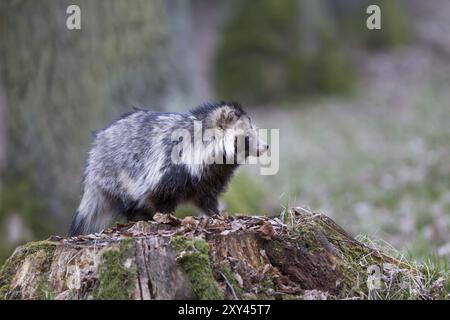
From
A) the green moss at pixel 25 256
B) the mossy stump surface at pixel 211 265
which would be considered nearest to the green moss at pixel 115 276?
the mossy stump surface at pixel 211 265

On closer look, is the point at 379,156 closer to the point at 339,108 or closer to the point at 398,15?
the point at 339,108

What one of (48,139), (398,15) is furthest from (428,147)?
(398,15)

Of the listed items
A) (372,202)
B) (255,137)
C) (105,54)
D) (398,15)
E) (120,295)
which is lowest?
(372,202)

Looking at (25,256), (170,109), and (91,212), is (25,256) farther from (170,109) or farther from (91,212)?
(170,109)

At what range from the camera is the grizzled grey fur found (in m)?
5.99

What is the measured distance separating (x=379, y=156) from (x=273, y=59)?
7489 mm

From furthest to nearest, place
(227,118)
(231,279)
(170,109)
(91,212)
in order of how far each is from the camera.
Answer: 1. (170,109)
2. (91,212)
3. (227,118)
4. (231,279)

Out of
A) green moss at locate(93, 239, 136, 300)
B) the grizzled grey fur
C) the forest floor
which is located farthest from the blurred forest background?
green moss at locate(93, 239, 136, 300)

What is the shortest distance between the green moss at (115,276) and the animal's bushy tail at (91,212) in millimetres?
2103

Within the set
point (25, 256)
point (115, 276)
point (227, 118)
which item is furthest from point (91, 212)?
point (115, 276)

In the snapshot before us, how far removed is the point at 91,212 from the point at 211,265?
7.56ft

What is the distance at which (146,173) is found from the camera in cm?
Answer: 602

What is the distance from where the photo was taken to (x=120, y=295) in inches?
165

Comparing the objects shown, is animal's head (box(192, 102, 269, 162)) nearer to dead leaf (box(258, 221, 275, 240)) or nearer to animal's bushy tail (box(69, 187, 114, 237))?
animal's bushy tail (box(69, 187, 114, 237))
